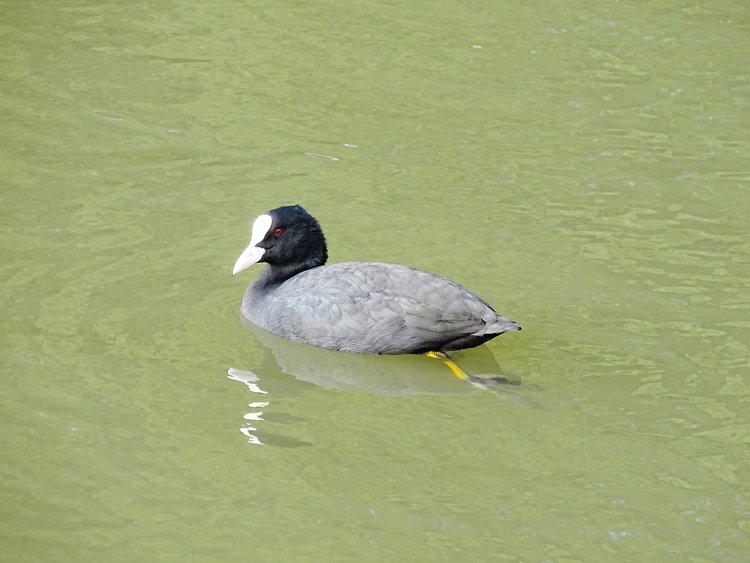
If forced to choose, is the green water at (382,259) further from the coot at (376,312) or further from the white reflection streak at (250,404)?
the coot at (376,312)

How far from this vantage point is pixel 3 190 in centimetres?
940

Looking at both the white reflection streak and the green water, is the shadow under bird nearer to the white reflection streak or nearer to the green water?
the green water

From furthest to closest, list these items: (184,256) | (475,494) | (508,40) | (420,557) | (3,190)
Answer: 1. (508,40)
2. (3,190)
3. (184,256)
4. (475,494)
5. (420,557)

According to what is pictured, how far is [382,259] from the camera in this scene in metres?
8.71

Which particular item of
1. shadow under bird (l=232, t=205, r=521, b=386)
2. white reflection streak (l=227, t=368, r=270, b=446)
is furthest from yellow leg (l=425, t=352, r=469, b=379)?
white reflection streak (l=227, t=368, r=270, b=446)

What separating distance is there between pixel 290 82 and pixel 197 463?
5.70 meters

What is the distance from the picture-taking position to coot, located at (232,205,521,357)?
7.49 metres

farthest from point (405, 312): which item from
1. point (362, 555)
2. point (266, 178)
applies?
point (266, 178)

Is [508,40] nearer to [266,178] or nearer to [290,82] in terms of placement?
[290,82]

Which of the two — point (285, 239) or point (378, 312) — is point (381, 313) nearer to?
point (378, 312)

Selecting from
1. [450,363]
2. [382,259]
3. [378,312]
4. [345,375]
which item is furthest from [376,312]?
[382,259]

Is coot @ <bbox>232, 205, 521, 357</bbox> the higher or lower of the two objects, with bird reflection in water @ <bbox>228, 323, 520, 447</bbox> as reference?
higher

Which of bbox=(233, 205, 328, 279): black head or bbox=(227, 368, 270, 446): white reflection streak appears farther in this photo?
bbox=(233, 205, 328, 279): black head

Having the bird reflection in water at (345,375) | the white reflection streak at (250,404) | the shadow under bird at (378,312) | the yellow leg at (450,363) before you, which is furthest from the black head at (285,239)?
the yellow leg at (450,363)
